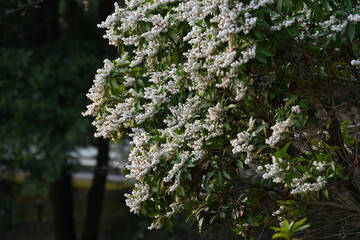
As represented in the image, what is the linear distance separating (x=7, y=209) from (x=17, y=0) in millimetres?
3621

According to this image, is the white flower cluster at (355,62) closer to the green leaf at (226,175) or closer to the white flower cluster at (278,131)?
the white flower cluster at (278,131)

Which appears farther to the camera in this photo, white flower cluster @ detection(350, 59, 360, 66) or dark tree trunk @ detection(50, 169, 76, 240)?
dark tree trunk @ detection(50, 169, 76, 240)

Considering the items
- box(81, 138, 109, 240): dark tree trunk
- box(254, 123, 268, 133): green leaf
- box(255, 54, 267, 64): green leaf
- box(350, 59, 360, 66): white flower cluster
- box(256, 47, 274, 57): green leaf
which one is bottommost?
box(81, 138, 109, 240): dark tree trunk

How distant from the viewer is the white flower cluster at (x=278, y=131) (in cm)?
392

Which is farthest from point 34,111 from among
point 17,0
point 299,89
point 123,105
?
point 299,89

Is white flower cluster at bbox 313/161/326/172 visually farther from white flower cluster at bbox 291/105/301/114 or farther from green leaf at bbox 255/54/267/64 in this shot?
green leaf at bbox 255/54/267/64

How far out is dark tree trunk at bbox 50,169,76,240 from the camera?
11.8m

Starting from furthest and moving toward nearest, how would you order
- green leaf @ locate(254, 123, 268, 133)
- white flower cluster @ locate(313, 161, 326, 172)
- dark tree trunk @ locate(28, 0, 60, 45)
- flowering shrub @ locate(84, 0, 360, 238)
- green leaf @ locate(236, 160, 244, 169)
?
dark tree trunk @ locate(28, 0, 60, 45)
green leaf @ locate(236, 160, 244, 169)
green leaf @ locate(254, 123, 268, 133)
white flower cluster @ locate(313, 161, 326, 172)
flowering shrub @ locate(84, 0, 360, 238)

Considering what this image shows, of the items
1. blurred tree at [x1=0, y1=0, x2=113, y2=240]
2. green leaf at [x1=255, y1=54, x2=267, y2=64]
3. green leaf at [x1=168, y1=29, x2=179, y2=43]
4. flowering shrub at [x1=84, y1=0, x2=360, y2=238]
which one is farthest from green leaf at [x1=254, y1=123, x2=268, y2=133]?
blurred tree at [x1=0, y1=0, x2=113, y2=240]

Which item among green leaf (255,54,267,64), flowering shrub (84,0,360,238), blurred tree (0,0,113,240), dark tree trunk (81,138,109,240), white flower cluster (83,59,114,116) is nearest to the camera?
green leaf (255,54,267,64)

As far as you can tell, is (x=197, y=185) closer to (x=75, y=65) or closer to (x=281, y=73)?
(x=281, y=73)

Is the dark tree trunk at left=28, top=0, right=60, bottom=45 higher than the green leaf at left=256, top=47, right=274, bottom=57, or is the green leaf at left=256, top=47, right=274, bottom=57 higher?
the green leaf at left=256, top=47, right=274, bottom=57

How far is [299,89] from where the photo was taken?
14.2ft

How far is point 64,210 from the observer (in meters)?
12.0
